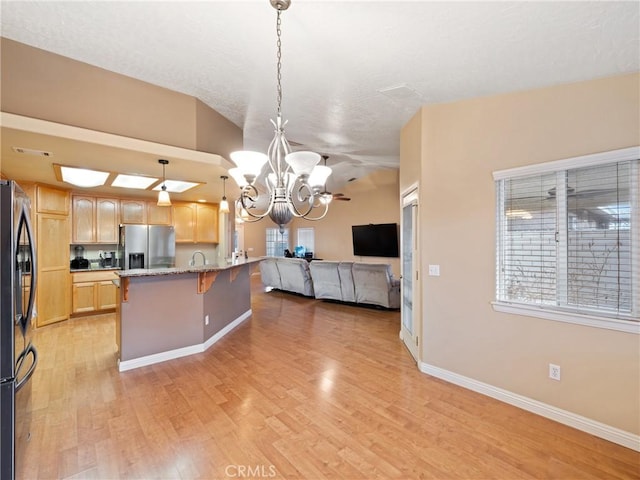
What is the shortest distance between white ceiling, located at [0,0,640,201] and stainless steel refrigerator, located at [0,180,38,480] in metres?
1.35

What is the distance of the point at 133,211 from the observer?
570 centimetres

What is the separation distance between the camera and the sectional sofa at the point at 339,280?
18.5 feet

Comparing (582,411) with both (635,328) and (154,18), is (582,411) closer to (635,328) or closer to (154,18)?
(635,328)

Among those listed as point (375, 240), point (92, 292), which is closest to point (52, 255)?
point (92, 292)

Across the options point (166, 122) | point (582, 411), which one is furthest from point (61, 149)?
point (582, 411)

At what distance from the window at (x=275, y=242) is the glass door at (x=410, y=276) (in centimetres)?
782

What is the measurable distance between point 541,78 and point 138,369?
4767mm

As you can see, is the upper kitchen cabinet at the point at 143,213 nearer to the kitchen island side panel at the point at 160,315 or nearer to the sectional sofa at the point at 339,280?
the sectional sofa at the point at 339,280

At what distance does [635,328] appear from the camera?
6.75 ft

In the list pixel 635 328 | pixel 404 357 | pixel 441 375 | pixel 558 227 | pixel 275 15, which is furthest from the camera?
pixel 404 357

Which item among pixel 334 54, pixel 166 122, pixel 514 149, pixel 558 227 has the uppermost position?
pixel 334 54

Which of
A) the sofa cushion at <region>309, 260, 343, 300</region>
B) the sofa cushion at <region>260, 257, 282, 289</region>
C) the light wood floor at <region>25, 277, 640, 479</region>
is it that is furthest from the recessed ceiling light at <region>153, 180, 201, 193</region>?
the sofa cushion at <region>309, 260, 343, 300</region>

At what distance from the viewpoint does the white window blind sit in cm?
211

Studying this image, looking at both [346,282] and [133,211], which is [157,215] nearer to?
[133,211]
